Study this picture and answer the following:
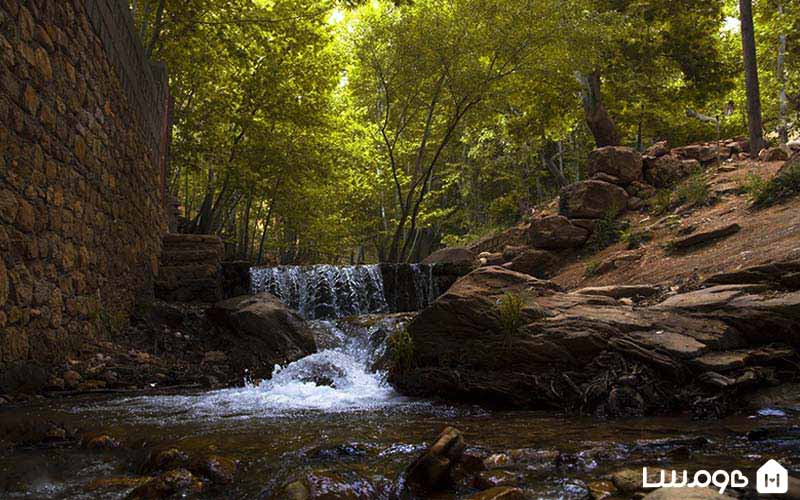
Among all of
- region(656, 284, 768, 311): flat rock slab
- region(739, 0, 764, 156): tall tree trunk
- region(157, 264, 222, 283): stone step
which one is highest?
region(739, 0, 764, 156): tall tree trunk

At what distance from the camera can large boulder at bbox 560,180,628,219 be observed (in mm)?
13086

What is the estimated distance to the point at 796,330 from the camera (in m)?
4.32

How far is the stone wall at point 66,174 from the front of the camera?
13.2ft

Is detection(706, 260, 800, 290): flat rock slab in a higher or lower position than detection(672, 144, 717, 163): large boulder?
lower

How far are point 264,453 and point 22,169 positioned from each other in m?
2.92

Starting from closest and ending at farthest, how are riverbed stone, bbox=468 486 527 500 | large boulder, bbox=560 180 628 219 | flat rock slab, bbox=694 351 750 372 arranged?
riverbed stone, bbox=468 486 527 500 < flat rock slab, bbox=694 351 750 372 < large boulder, bbox=560 180 628 219

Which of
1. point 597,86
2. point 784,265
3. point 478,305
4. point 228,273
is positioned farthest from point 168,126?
point 597,86

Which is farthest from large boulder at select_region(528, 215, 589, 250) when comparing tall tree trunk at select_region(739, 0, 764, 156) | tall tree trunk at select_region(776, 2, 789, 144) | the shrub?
tall tree trunk at select_region(776, 2, 789, 144)

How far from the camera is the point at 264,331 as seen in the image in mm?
7383

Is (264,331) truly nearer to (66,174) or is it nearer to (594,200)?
(66,174)

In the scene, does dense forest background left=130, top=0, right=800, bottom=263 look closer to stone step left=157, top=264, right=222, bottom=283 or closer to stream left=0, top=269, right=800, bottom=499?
stone step left=157, top=264, right=222, bottom=283

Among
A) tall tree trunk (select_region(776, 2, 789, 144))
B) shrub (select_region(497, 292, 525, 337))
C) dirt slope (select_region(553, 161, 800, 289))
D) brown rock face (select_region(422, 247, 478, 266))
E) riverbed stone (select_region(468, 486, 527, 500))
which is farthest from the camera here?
tall tree trunk (select_region(776, 2, 789, 144))

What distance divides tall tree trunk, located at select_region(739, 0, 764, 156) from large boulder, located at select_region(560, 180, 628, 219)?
359 cm

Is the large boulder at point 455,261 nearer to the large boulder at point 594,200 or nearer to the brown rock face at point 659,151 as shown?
the large boulder at point 594,200
